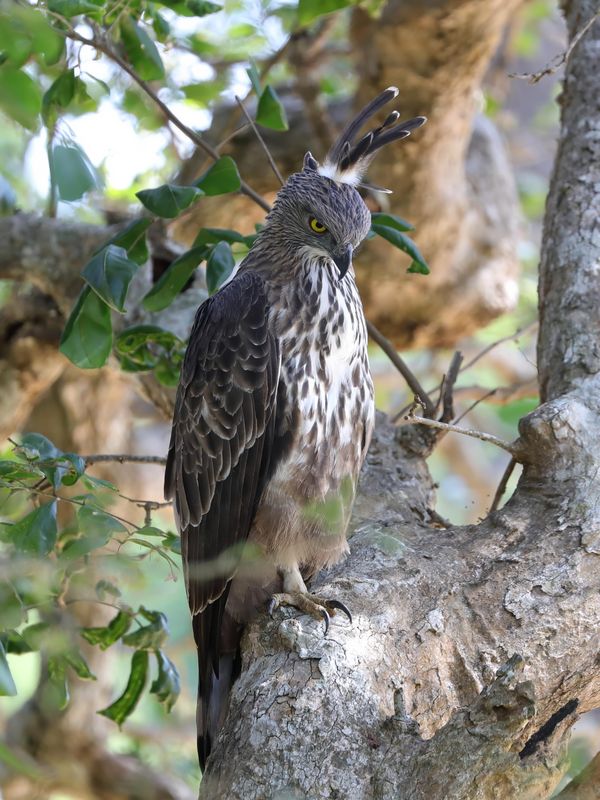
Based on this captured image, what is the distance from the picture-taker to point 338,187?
3221 mm

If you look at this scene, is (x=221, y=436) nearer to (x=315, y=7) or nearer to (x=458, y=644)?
(x=458, y=644)

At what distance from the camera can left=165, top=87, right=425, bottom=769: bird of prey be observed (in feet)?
9.93

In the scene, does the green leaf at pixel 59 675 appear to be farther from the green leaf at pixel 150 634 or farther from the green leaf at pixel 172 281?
the green leaf at pixel 172 281

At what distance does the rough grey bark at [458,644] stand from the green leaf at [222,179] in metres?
1.14

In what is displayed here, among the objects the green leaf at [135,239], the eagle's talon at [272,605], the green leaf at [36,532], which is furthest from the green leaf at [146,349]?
the eagle's talon at [272,605]

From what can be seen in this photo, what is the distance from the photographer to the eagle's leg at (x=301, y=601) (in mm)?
2672

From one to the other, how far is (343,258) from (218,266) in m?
0.41

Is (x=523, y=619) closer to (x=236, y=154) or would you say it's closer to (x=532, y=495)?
(x=532, y=495)

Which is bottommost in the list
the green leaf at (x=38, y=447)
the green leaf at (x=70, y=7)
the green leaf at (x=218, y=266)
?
the green leaf at (x=38, y=447)

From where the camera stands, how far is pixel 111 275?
9.41ft

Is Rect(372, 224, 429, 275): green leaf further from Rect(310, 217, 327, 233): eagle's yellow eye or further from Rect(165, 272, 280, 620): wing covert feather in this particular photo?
Rect(165, 272, 280, 620): wing covert feather

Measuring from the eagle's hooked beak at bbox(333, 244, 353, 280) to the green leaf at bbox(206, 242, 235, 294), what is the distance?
13.9 inches

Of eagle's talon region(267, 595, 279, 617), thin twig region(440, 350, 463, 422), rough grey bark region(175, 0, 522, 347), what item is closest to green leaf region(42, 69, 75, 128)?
thin twig region(440, 350, 463, 422)

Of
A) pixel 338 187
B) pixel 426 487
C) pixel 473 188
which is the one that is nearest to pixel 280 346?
pixel 338 187
